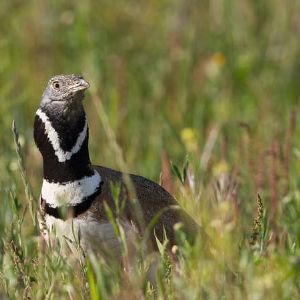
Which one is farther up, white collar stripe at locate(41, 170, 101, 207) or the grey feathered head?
the grey feathered head

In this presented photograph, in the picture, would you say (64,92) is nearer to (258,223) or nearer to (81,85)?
(81,85)

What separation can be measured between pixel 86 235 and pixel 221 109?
10.1 ft

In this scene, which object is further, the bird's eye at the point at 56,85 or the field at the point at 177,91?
the field at the point at 177,91

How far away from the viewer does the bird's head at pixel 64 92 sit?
15.1ft

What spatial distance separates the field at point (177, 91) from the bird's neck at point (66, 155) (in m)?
0.14

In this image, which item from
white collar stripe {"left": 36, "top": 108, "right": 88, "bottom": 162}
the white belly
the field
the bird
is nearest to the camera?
the white belly

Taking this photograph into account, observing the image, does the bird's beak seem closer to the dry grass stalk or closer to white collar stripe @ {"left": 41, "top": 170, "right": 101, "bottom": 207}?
white collar stripe @ {"left": 41, "top": 170, "right": 101, "bottom": 207}

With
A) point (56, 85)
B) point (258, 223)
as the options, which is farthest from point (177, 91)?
point (258, 223)

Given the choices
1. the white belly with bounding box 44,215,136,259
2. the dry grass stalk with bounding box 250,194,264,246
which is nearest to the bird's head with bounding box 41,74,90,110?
the white belly with bounding box 44,215,136,259

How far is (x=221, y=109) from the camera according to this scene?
731cm

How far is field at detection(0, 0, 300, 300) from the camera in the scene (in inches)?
200

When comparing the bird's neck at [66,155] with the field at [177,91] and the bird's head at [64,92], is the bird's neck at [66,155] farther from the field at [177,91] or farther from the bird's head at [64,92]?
the field at [177,91]

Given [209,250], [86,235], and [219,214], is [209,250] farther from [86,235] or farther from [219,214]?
[86,235]

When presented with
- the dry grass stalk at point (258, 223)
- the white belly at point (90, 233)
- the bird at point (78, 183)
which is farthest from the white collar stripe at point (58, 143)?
the dry grass stalk at point (258, 223)
